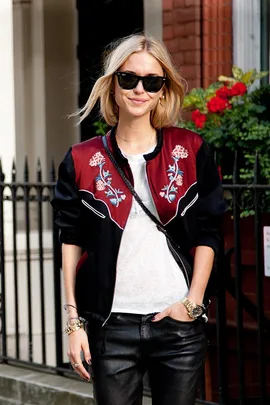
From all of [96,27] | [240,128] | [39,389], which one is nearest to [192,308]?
[39,389]

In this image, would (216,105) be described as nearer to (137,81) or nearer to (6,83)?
(6,83)

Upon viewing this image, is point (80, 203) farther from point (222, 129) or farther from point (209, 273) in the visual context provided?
point (222, 129)

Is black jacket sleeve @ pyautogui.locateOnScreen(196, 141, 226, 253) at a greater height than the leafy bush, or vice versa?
the leafy bush

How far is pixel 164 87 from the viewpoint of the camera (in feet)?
11.8

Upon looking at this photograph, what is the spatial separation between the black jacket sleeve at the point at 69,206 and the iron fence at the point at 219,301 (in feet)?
2.01

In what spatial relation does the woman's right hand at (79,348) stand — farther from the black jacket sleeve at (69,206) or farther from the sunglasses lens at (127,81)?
the sunglasses lens at (127,81)

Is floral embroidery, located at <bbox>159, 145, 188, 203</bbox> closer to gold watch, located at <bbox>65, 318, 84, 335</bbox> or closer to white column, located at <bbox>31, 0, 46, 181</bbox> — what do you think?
gold watch, located at <bbox>65, 318, 84, 335</bbox>

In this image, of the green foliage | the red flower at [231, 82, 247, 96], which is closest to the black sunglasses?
the green foliage

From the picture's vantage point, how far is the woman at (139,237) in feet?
11.2

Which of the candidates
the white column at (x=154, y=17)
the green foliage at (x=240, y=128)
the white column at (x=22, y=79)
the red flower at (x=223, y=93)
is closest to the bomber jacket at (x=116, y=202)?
the green foliage at (x=240, y=128)

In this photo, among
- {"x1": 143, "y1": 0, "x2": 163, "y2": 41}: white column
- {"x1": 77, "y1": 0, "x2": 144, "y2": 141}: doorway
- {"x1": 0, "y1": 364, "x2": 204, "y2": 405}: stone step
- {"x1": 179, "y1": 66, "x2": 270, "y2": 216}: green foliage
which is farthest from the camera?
{"x1": 77, "y1": 0, "x2": 144, "y2": 141}: doorway

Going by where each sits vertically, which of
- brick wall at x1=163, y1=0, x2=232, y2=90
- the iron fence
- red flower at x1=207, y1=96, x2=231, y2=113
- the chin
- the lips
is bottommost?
the iron fence

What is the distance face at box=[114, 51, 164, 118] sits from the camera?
11.4 ft

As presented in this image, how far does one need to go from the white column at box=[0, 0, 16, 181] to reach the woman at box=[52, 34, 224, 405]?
14.5 feet
